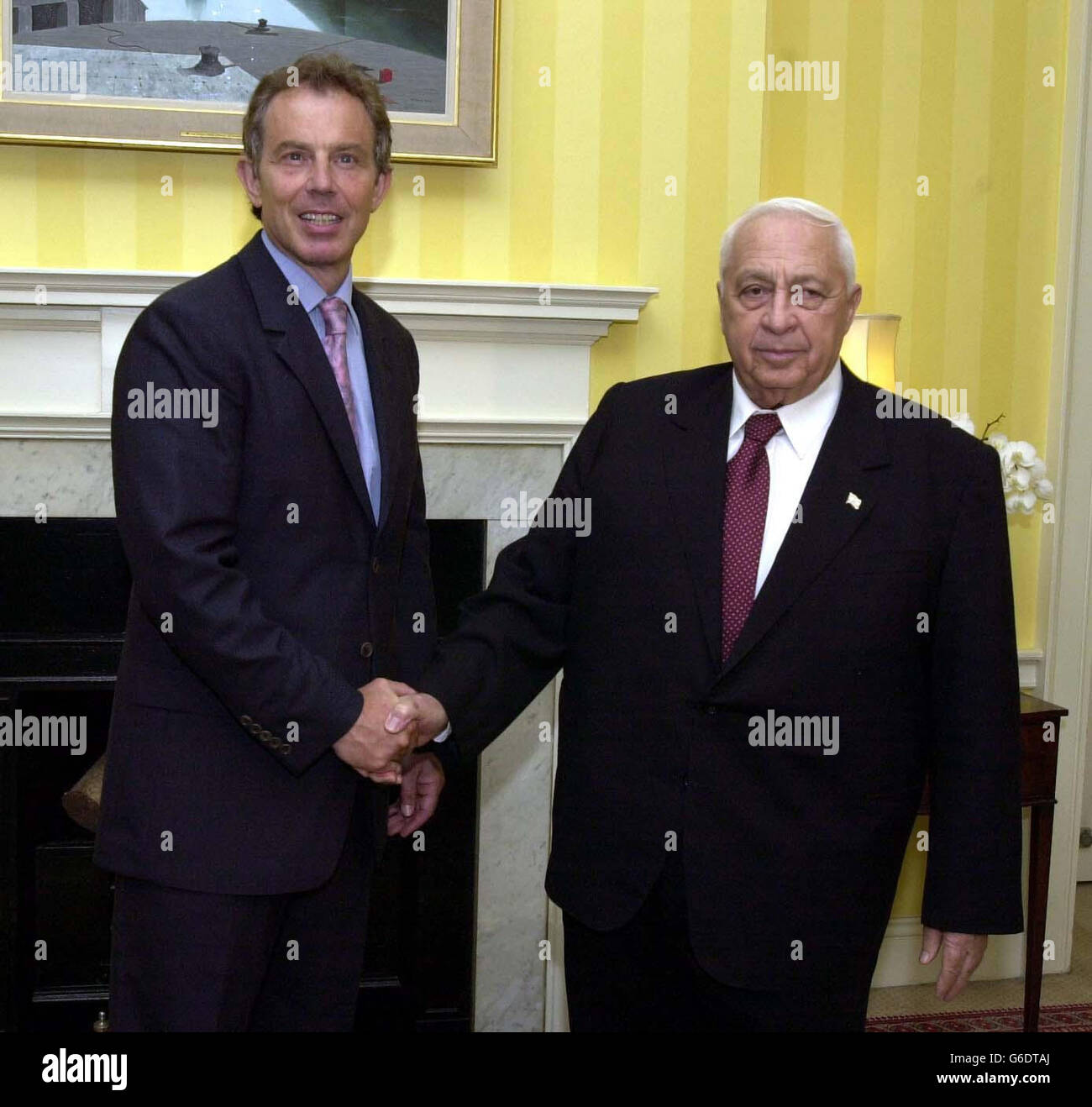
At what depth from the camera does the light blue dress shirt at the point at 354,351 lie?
76.3 inches

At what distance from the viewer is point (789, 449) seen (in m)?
1.95

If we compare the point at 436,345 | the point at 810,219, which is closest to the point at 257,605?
the point at 810,219

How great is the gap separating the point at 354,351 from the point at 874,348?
1596 millimetres

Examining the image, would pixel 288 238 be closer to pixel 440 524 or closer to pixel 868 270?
pixel 440 524

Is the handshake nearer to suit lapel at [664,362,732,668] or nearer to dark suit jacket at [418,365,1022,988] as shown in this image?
dark suit jacket at [418,365,1022,988]

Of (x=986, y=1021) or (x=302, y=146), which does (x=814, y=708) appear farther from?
(x=986, y=1021)

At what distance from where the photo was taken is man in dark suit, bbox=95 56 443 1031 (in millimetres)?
1773

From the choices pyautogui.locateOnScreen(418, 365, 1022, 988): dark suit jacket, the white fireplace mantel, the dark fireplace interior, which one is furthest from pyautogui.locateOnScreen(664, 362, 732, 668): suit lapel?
the dark fireplace interior

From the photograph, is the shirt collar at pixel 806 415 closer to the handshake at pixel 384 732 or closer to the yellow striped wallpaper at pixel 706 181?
the handshake at pixel 384 732

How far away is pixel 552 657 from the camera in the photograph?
208 cm

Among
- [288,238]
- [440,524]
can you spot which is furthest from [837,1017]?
[440,524]

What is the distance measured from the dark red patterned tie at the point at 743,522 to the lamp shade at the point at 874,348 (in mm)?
1321

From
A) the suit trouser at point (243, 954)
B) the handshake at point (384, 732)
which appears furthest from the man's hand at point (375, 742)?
the suit trouser at point (243, 954)

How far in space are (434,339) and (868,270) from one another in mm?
1275
